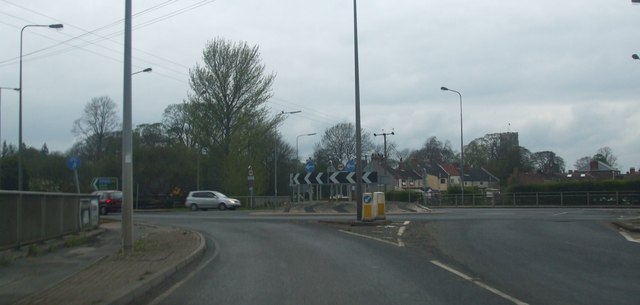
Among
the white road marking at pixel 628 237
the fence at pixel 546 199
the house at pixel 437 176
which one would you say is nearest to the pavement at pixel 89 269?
the white road marking at pixel 628 237

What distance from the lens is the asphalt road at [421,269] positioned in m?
9.61

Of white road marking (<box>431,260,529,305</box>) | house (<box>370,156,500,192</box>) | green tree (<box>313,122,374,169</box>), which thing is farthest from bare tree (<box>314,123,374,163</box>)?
white road marking (<box>431,260,529,305</box>)

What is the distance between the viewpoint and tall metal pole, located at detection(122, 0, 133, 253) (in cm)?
1488

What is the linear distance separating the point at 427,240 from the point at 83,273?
9560 mm

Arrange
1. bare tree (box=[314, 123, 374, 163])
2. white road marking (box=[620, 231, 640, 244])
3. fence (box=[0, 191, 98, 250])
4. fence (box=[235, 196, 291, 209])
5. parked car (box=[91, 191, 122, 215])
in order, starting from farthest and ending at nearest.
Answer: bare tree (box=[314, 123, 374, 163]), fence (box=[235, 196, 291, 209]), parked car (box=[91, 191, 122, 215]), white road marking (box=[620, 231, 640, 244]), fence (box=[0, 191, 98, 250])

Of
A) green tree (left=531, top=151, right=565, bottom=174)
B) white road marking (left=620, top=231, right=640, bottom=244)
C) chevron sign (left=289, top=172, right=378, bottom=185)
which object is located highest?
green tree (left=531, top=151, right=565, bottom=174)

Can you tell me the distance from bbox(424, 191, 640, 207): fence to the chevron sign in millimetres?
22518

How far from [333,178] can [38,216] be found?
59.7 feet

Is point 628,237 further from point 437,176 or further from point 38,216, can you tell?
point 437,176

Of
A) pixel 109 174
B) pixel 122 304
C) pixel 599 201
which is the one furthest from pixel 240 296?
pixel 109 174

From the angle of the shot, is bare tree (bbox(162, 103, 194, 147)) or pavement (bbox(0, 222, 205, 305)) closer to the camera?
pavement (bbox(0, 222, 205, 305))

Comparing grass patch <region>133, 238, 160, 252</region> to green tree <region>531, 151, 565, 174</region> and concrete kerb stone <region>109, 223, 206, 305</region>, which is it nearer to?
concrete kerb stone <region>109, 223, 206, 305</region>

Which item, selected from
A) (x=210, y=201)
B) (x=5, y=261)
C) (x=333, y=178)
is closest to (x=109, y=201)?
(x=210, y=201)

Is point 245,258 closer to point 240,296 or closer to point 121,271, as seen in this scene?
point 121,271
